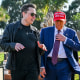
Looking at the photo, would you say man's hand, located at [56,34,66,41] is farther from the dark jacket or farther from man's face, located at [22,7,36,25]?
man's face, located at [22,7,36,25]

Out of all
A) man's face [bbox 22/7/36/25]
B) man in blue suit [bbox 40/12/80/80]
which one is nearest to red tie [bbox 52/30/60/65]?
man in blue suit [bbox 40/12/80/80]

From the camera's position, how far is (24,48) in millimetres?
3203

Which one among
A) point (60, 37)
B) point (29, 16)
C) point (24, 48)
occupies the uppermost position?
point (29, 16)

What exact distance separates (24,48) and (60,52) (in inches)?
24.1

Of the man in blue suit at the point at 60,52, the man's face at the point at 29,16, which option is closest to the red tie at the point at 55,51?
the man in blue suit at the point at 60,52

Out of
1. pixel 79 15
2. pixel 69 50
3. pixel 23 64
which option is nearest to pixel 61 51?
pixel 69 50

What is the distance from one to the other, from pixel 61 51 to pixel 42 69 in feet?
1.29

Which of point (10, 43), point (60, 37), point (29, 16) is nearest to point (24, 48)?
point (10, 43)

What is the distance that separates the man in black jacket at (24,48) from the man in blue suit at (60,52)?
11.4 inches

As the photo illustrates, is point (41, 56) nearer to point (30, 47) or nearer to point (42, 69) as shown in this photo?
point (42, 69)

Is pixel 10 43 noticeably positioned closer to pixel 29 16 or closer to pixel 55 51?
pixel 29 16

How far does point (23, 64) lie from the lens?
10.5 ft

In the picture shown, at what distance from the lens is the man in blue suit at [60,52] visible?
3477mm

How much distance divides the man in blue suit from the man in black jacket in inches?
11.4
